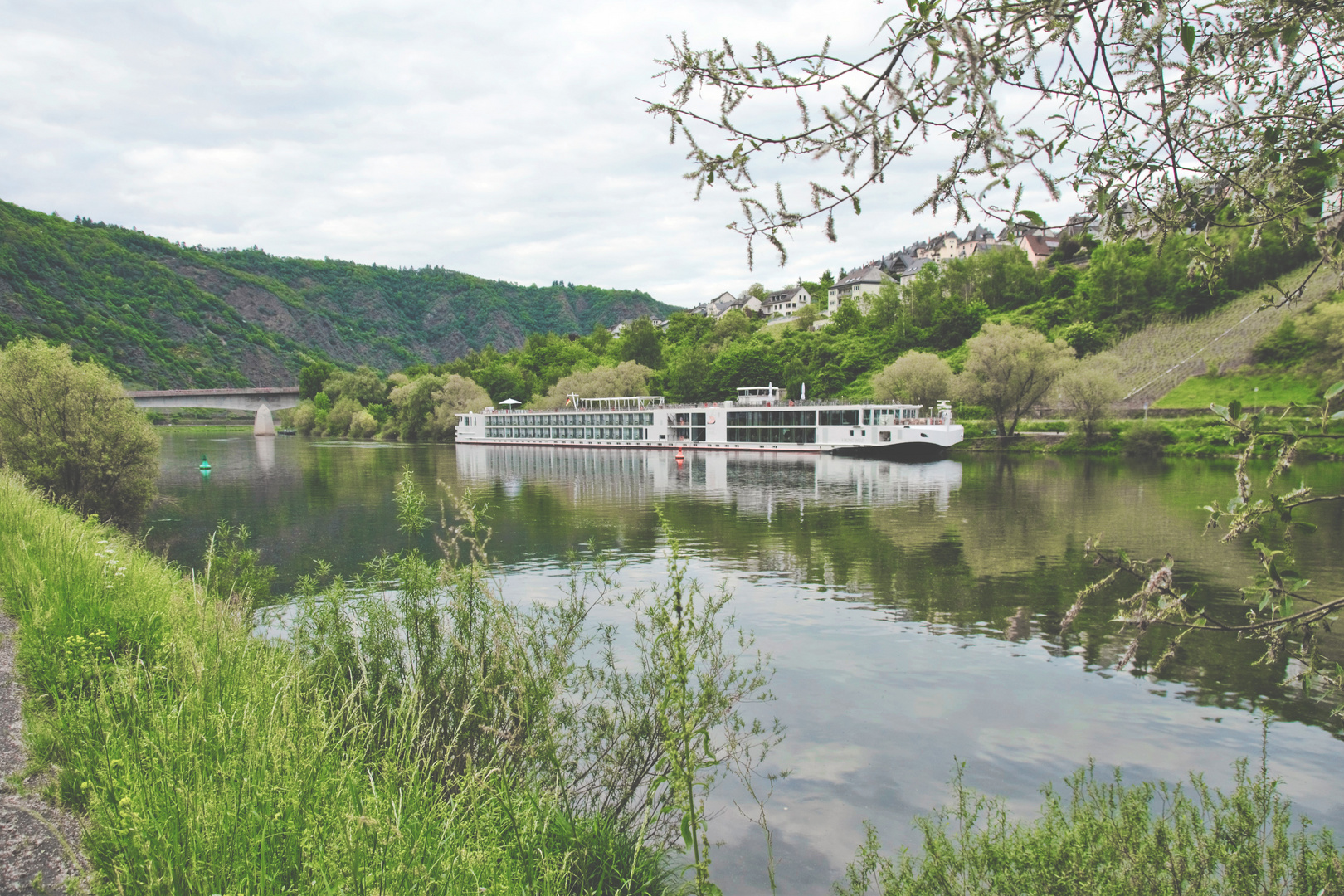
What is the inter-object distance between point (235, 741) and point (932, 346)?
96.2 metres

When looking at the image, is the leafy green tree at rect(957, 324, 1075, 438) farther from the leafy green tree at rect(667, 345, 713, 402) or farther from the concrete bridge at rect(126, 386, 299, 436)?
the concrete bridge at rect(126, 386, 299, 436)

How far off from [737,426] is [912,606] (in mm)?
56179

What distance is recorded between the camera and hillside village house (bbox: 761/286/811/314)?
14549 centimetres

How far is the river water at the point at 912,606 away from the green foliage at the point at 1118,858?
Answer: 2.54 ft

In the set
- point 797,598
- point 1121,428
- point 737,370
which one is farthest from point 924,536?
point 737,370

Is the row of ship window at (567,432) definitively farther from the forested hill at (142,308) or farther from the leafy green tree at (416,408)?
the forested hill at (142,308)

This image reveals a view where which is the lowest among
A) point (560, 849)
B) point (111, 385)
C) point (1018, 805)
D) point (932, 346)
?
point (1018, 805)

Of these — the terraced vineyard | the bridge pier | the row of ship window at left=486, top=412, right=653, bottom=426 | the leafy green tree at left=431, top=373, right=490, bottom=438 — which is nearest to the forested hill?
the bridge pier

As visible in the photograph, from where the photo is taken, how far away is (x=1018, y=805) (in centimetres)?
771

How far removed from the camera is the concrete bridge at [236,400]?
10856 centimetres

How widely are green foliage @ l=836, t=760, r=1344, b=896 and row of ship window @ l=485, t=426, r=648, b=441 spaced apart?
70.5 m

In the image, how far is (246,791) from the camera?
414 centimetres

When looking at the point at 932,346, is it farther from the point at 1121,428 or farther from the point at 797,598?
the point at 797,598

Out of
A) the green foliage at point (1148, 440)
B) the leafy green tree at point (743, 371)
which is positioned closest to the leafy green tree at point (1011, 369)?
the green foliage at point (1148, 440)
